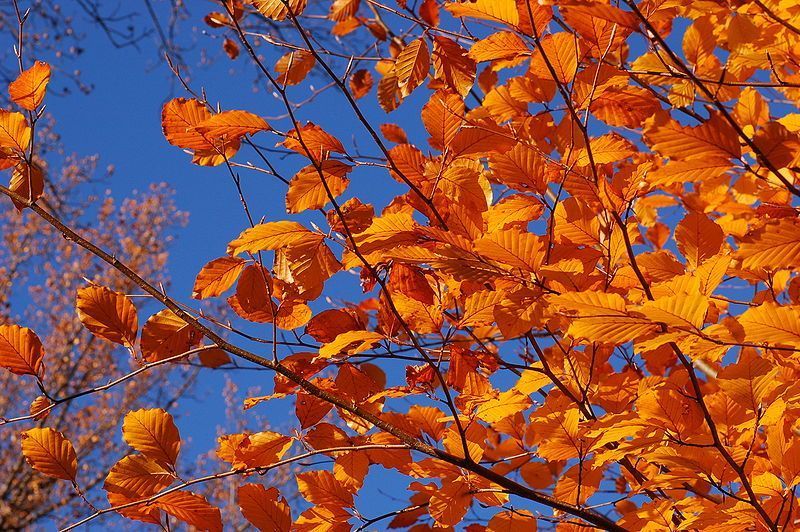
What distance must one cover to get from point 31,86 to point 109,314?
1.19 ft

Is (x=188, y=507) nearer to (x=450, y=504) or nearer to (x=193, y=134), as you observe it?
(x=450, y=504)

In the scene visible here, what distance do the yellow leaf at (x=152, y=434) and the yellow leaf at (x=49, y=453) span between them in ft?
0.29

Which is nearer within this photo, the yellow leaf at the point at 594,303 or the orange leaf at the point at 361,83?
the yellow leaf at the point at 594,303

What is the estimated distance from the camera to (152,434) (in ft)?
3.31

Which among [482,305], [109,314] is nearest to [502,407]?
[482,305]

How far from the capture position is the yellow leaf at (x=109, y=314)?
99cm

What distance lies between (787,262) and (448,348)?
A: 584 mm

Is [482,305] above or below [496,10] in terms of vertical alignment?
Result: below

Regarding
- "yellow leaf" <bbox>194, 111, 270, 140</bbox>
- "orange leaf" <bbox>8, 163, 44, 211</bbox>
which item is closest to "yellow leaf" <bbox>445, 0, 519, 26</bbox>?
"yellow leaf" <bbox>194, 111, 270, 140</bbox>

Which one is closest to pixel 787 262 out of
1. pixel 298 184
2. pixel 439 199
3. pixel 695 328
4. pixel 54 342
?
pixel 695 328

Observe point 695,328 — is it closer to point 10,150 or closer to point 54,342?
point 10,150

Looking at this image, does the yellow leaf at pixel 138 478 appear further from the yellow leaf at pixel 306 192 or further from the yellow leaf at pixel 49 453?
the yellow leaf at pixel 306 192

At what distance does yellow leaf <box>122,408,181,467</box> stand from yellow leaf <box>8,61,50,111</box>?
495mm

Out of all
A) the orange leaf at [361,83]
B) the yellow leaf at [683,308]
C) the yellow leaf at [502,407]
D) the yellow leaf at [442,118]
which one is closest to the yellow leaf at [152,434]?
the yellow leaf at [502,407]
